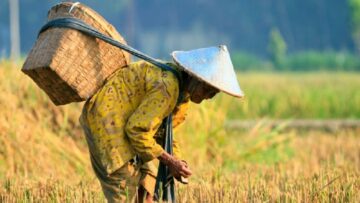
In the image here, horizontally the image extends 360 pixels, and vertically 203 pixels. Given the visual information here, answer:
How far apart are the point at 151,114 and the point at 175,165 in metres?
0.29

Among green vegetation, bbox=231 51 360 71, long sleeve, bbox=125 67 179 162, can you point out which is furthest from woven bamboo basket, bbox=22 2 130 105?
green vegetation, bbox=231 51 360 71

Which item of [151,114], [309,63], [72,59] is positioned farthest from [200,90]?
[309,63]

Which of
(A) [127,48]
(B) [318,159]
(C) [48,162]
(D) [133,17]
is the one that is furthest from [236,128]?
(D) [133,17]

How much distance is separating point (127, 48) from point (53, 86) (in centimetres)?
38

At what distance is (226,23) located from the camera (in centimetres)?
7519

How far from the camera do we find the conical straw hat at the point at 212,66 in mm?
Answer: 4613

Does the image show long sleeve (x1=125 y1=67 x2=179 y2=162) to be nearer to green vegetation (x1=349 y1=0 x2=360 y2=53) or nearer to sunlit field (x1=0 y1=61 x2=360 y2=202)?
sunlit field (x1=0 y1=61 x2=360 y2=202)

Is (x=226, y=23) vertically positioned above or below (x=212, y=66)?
above

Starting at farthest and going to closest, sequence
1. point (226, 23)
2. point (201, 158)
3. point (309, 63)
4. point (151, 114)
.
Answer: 1. point (226, 23)
2. point (309, 63)
3. point (201, 158)
4. point (151, 114)

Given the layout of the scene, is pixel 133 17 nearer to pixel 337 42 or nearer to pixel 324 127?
pixel 337 42

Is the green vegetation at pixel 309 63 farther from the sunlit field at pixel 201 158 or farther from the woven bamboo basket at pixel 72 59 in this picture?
the woven bamboo basket at pixel 72 59

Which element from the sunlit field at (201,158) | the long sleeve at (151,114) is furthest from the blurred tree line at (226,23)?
the long sleeve at (151,114)

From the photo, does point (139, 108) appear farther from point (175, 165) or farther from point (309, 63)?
point (309, 63)

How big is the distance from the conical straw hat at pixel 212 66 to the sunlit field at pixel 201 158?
27.5 inches
